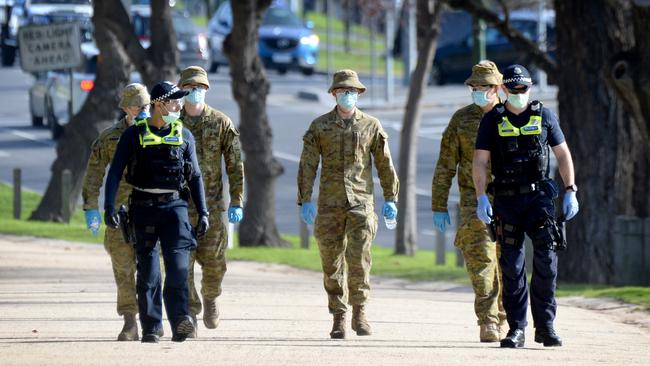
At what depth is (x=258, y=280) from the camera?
56.5 ft

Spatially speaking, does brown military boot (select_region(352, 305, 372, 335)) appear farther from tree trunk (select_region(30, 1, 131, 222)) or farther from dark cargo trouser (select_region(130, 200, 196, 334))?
tree trunk (select_region(30, 1, 131, 222))

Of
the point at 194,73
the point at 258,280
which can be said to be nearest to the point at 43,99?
the point at 258,280

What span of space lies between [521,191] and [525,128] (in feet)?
1.32

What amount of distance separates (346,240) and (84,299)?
11.2 feet

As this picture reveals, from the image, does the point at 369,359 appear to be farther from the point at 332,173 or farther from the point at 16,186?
the point at 16,186

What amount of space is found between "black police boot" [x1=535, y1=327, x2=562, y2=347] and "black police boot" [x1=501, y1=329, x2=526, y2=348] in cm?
11

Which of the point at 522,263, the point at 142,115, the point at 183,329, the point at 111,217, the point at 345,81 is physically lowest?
the point at 183,329

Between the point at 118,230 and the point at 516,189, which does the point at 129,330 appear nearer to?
the point at 118,230

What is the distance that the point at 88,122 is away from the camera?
80.7ft

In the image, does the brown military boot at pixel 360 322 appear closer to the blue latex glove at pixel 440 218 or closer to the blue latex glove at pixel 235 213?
the blue latex glove at pixel 440 218

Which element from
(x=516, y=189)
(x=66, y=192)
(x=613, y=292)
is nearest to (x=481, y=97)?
(x=516, y=189)

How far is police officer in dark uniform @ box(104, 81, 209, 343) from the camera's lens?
1059cm

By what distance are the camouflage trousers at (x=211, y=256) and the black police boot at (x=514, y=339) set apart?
2196 mm

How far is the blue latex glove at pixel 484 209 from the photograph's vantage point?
10.7 m
